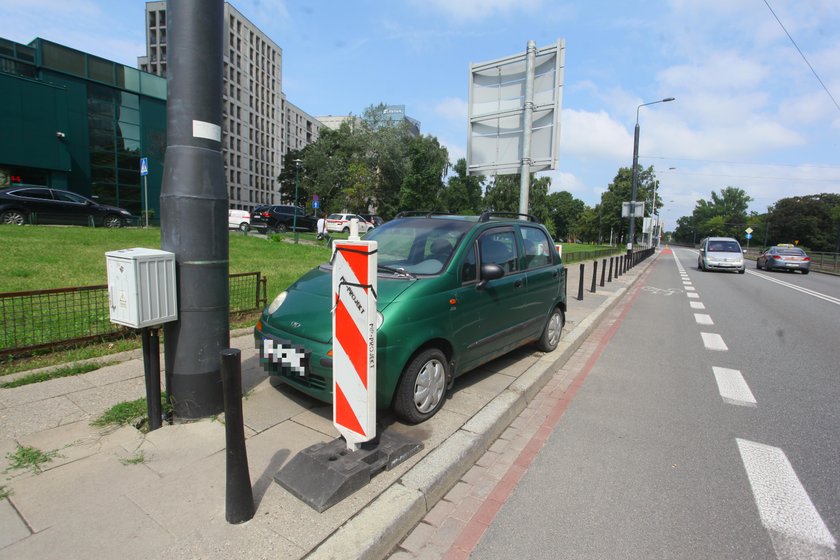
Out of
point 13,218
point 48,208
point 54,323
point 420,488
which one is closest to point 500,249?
point 420,488

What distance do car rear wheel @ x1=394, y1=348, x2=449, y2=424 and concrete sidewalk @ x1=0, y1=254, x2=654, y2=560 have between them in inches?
4.8

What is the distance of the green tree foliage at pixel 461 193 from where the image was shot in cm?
6750

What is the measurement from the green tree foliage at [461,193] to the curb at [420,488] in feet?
198

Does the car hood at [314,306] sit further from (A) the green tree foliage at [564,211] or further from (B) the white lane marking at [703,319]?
(A) the green tree foliage at [564,211]

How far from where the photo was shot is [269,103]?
83.6 metres

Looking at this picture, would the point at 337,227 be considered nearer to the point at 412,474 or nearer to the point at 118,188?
the point at 118,188

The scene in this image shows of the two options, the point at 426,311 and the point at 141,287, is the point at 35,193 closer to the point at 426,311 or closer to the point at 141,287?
the point at 141,287

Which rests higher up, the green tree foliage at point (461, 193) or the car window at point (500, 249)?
the green tree foliage at point (461, 193)

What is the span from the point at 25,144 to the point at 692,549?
1295 inches

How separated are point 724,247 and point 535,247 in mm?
23864

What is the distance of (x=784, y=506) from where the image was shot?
2.89 m

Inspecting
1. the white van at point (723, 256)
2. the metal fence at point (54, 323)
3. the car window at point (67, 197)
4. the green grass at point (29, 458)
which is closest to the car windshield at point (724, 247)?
the white van at point (723, 256)

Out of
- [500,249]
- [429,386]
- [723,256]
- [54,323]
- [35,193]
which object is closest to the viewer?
[429,386]

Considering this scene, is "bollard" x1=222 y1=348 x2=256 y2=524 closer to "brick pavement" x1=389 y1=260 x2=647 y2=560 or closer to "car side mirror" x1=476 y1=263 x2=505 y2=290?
"brick pavement" x1=389 y1=260 x2=647 y2=560
